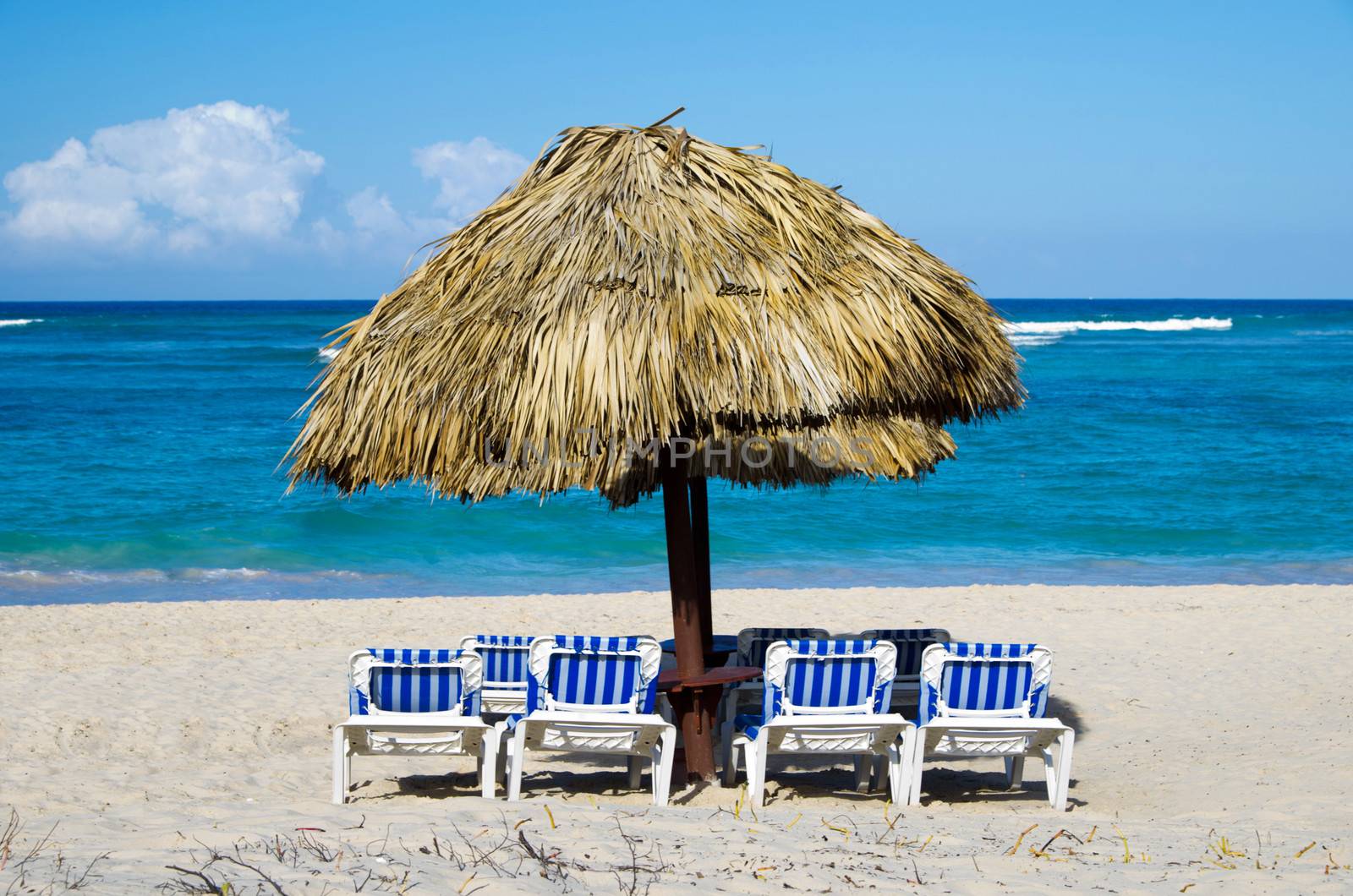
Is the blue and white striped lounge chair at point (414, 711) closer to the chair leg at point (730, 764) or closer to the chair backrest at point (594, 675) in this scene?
the chair backrest at point (594, 675)

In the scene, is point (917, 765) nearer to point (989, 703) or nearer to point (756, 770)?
point (989, 703)

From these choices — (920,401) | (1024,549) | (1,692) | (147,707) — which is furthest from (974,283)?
(1024,549)

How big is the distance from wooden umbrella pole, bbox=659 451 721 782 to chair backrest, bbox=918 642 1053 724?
98cm

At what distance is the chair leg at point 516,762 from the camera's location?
16.3ft

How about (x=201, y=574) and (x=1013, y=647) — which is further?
(x=201, y=574)

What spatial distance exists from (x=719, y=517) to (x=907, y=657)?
11.6m

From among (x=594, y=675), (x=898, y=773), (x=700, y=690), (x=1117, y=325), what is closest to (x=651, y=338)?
(x=594, y=675)

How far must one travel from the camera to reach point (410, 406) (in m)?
4.83

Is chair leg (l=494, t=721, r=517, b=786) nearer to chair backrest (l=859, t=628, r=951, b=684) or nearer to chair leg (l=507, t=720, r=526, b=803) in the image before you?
chair leg (l=507, t=720, r=526, b=803)

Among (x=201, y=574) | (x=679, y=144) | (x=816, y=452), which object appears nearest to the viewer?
(x=679, y=144)

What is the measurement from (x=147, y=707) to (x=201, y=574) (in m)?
7.50

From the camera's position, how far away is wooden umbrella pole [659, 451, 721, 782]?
5.32 meters

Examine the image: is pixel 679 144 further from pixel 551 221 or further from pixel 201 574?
pixel 201 574

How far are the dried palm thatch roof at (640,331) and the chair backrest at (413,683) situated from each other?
78 cm
